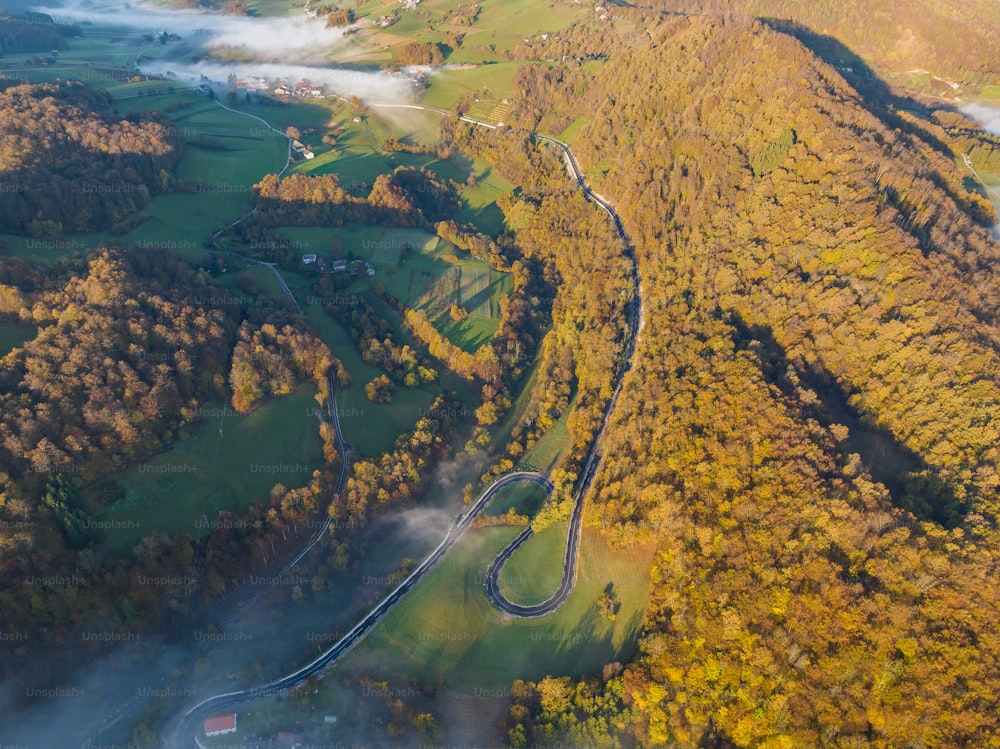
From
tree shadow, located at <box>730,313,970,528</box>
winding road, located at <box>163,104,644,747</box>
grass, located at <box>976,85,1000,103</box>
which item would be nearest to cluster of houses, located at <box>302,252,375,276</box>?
winding road, located at <box>163,104,644,747</box>

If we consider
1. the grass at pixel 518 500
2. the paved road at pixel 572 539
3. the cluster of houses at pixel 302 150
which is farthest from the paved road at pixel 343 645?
the cluster of houses at pixel 302 150

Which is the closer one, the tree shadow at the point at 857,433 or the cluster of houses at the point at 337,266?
the tree shadow at the point at 857,433

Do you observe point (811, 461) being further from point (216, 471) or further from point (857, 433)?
point (216, 471)

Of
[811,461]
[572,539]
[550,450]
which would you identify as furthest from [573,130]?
[811,461]

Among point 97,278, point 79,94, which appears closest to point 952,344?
point 97,278

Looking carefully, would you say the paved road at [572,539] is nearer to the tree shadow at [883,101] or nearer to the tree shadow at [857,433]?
the tree shadow at [857,433]
